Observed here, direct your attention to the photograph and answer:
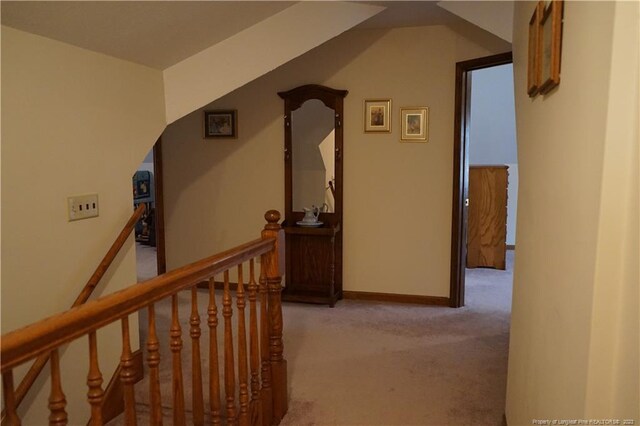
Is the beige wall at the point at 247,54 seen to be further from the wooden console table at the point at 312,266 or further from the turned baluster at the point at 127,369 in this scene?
the turned baluster at the point at 127,369

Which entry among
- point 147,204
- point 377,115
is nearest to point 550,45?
point 377,115

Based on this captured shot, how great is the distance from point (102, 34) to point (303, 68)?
217 centimetres

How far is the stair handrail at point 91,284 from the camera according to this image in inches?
80.8

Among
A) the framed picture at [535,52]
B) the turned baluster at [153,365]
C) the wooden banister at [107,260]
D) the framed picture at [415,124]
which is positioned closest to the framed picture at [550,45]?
the framed picture at [535,52]

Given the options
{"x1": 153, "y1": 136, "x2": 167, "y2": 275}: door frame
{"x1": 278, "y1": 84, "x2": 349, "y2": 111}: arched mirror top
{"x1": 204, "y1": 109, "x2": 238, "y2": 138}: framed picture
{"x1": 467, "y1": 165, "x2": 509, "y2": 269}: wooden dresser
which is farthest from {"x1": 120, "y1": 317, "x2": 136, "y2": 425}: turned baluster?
{"x1": 467, "y1": 165, "x2": 509, "y2": 269}: wooden dresser

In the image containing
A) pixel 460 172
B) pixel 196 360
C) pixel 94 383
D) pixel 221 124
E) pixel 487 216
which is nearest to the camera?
pixel 94 383

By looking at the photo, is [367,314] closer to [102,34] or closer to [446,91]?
[446,91]

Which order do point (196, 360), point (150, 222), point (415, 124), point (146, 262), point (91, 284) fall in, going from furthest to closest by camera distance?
point (150, 222) → point (146, 262) → point (415, 124) → point (91, 284) → point (196, 360)

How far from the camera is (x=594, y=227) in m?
1.02

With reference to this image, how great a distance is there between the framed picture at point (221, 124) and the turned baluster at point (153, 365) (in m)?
3.15

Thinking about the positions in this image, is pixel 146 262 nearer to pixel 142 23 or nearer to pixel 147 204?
pixel 147 204

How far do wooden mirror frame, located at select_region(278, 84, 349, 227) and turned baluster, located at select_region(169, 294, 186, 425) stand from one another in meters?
2.65

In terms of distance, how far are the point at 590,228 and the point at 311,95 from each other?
3340 millimetres

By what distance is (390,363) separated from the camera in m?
2.97
